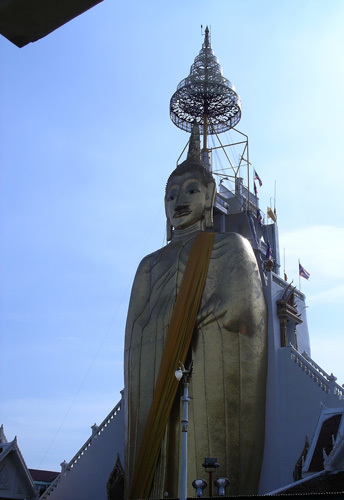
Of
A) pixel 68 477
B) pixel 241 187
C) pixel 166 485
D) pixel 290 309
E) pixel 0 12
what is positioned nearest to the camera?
pixel 0 12

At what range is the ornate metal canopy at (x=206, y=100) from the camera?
2255cm

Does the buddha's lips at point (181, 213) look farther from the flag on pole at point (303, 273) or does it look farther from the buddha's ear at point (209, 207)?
the flag on pole at point (303, 273)

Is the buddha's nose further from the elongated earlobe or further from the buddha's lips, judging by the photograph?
the elongated earlobe

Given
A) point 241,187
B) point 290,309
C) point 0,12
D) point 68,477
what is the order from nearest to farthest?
point 0,12
point 290,309
point 68,477
point 241,187

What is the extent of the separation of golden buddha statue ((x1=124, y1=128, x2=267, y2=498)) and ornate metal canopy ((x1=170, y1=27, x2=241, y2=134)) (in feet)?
27.3

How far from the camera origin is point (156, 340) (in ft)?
49.6

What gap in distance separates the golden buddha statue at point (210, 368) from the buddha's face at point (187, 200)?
77 cm

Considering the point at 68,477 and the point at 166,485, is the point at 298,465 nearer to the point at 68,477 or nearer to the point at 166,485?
the point at 166,485

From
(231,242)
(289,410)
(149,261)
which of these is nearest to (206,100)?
(149,261)

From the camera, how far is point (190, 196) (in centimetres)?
1688

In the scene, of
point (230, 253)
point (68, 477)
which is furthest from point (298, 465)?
point (68, 477)

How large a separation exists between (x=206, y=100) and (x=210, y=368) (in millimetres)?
12076

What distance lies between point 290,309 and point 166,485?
5.41 metres

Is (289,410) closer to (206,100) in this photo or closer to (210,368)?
(210,368)
